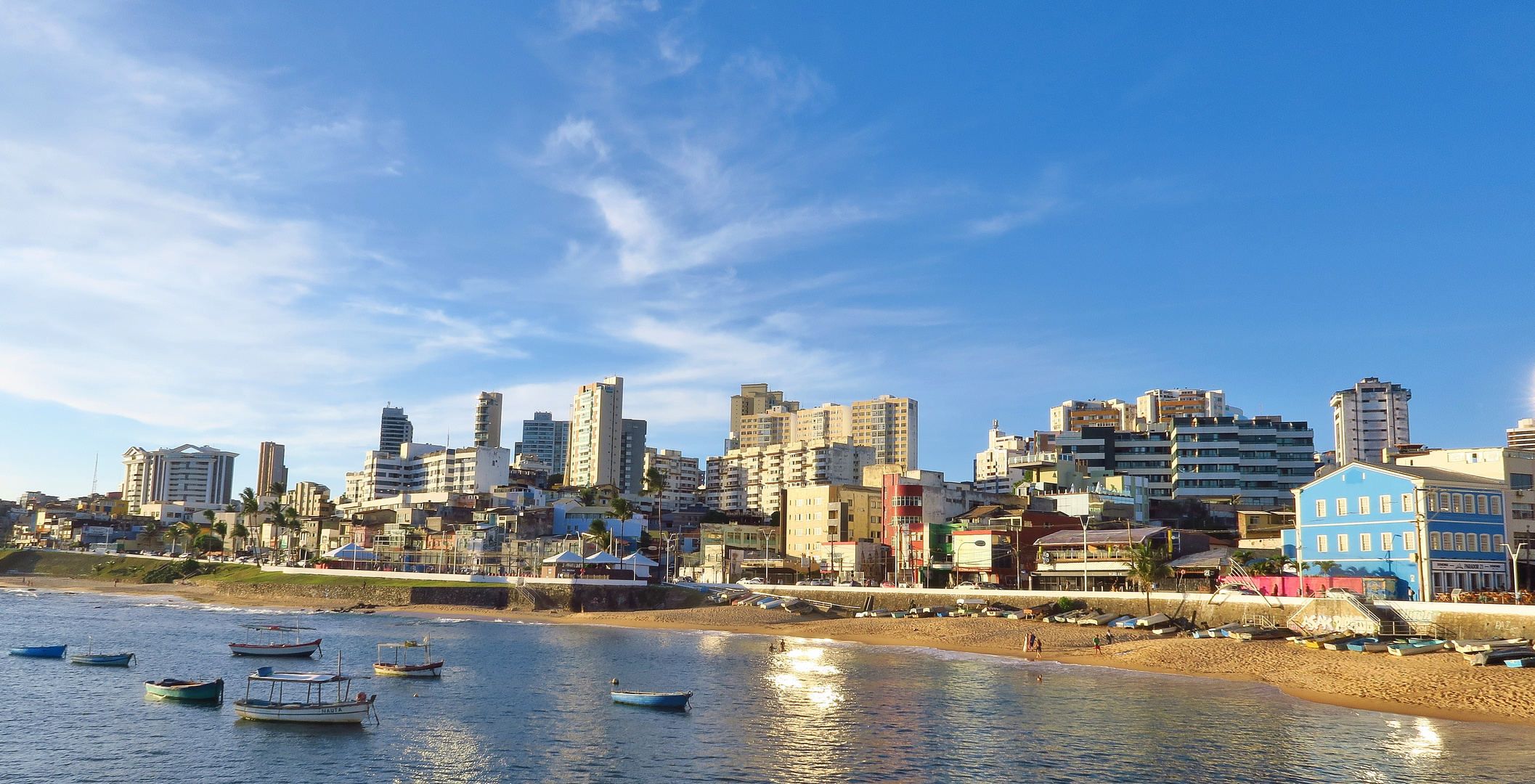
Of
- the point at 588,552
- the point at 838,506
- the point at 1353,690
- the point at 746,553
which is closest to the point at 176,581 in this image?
the point at 588,552

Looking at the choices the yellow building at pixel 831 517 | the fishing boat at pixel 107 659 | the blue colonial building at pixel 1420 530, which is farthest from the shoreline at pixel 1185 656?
the fishing boat at pixel 107 659

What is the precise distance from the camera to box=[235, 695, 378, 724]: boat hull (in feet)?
172

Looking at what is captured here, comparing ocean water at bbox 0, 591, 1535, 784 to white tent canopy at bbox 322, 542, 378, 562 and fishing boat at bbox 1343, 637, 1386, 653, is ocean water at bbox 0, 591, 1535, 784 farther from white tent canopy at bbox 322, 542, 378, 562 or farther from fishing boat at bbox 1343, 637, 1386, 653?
white tent canopy at bbox 322, 542, 378, 562

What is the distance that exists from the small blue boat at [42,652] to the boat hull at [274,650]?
12.6 meters

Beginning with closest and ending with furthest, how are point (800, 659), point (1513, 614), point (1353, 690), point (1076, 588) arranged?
point (1353, 690), point (1513, 614), point (800, 659), point (1076, 588)

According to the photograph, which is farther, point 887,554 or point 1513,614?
point 887,554

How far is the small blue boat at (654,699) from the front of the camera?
58.3 meters

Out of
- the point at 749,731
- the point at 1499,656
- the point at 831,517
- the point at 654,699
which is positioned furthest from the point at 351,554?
the point at 1499,656

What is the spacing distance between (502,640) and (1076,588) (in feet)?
206

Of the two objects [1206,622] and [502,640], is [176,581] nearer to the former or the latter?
[502,640]

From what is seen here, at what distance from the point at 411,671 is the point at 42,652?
35618 millimetres

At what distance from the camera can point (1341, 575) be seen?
8838 centimetres

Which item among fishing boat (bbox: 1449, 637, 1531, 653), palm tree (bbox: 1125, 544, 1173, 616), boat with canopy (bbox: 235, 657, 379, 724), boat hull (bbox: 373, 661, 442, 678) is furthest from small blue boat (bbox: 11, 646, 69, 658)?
fishing boat (bbox: 1449, 637, 1531, 653)

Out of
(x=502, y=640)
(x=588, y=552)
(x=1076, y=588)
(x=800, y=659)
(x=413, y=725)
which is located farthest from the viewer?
(x=588, y=552)
